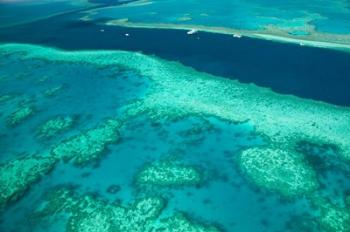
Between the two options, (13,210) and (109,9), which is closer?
(13,210)

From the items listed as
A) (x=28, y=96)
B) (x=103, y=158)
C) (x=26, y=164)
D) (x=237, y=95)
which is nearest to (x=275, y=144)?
(x=237, y=95)

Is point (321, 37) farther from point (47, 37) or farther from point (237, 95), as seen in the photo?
point (47, 37)

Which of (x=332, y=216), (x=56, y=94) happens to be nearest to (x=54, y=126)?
(x=56, y=94)

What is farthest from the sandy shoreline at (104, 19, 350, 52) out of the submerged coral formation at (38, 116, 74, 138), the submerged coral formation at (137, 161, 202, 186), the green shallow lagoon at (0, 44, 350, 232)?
the submerged coral formation at (137, 161, 202, 186)

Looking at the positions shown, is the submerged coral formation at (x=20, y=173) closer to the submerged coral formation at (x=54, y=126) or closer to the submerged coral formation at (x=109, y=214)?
the submerged coral formation at (x=109, y=214)

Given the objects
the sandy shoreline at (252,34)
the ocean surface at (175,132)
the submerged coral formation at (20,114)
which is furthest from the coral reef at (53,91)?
the sandy shoreline at (252,34)
